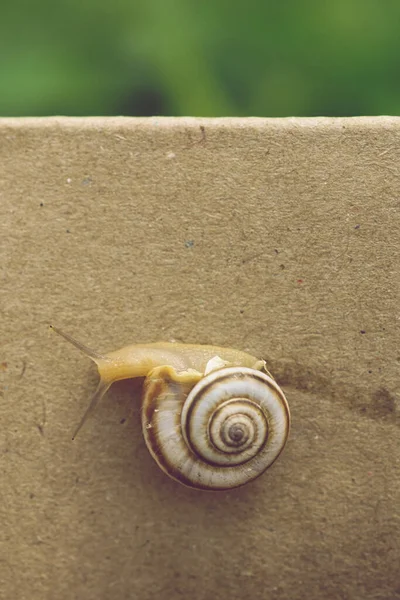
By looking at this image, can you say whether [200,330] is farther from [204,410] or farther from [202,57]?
[202,57]

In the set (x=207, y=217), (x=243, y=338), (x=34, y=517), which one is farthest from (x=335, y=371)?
(x=34, y=517)

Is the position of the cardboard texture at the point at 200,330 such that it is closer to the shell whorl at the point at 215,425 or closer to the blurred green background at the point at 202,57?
the shell whorl at the point at 215,425

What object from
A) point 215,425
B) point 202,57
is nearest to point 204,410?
point 215,425

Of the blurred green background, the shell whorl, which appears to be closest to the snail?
the shell whorl

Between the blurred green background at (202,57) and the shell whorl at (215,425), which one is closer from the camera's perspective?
the shell whorl at (215,425)

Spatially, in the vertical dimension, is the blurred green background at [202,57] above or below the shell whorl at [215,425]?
above

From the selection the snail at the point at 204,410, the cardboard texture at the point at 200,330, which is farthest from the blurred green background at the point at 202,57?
Answer: the snail at the point at 204,410
